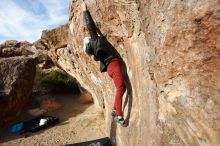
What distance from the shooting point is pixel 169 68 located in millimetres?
4137

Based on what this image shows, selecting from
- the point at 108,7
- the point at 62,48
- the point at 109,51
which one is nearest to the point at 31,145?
the point at 62,48

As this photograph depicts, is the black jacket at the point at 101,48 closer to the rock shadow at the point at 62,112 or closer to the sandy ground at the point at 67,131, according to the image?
the sandy ground at the point at 67,131

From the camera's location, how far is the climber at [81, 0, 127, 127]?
638 cm

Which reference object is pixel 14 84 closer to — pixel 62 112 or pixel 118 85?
pixel 62 112

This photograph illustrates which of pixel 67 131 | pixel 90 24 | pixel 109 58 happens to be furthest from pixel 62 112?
→ pixel 109 58

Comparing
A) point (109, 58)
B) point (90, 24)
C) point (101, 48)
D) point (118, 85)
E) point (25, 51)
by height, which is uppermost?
point (25, 51)

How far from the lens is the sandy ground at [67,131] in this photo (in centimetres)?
1085

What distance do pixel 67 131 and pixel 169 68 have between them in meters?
8.64

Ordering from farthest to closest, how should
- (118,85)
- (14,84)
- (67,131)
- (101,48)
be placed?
(14,84), (67,131), (101,48), (118,85)

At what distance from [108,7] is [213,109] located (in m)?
3.98

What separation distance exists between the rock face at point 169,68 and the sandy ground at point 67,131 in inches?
194

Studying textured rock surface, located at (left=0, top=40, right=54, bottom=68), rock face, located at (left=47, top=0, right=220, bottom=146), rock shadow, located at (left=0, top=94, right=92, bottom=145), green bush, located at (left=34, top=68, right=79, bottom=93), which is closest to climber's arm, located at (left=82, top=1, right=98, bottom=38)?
rock face, located at (left=47, top=0, right=220, bottom=146)

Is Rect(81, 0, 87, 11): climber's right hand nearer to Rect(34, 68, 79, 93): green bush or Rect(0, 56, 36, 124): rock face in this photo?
Rect(0, 56, 36, 124): rock face

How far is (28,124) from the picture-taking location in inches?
499
